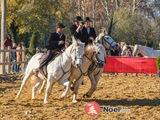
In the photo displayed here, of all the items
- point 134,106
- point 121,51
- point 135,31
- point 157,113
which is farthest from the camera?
point 135,31

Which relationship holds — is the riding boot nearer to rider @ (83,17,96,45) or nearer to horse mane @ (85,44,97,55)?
horse mane @ (85,44,97,55)

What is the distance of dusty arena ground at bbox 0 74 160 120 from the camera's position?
9.09 m

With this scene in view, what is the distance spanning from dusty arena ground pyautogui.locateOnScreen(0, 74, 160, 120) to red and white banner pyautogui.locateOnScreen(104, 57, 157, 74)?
5280mm

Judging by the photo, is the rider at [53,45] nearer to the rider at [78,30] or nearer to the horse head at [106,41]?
the rider at [78,30]

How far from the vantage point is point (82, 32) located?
1146 cm

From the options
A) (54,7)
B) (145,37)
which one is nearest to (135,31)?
(145,37)

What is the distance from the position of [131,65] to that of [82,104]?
10.1 m

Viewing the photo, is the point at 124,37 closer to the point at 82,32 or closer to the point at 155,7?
the point at 155,7

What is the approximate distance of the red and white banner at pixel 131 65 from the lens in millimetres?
20312

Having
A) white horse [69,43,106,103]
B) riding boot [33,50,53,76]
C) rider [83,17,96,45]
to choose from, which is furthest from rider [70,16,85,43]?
riding boot [33,50,53,76]

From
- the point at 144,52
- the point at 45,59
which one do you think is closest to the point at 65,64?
the point at 45,59

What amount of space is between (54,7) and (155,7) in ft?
70.4

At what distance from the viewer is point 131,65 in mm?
20438

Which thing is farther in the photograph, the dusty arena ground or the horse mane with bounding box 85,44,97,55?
the horse mane with bounding box 85,44,97,55
